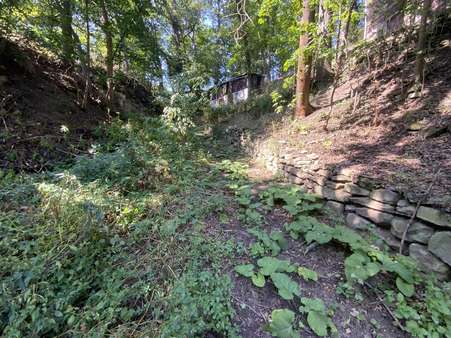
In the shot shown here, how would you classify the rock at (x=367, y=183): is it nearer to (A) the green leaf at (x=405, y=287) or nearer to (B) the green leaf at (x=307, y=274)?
(A) the green leaf at (x=405, y=287)

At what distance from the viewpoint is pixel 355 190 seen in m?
2.53

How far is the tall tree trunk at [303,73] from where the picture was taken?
470 centimetres

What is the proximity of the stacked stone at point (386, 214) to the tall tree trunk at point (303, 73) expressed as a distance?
259 cm

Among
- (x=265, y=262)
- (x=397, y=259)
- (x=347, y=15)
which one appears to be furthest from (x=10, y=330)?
(x=347, y=15)

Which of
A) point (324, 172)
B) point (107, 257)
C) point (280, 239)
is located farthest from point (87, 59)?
point (280, 239)

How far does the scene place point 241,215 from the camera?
278 cm

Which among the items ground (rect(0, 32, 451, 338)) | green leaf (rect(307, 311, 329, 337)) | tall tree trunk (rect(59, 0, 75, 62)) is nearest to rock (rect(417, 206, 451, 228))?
ground (rect(0, 32, 451, 338))

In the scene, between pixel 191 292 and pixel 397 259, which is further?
pixel 397 259

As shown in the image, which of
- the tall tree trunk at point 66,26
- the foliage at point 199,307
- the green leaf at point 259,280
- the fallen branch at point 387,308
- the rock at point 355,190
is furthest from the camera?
the tall tree trunk at point 66,26

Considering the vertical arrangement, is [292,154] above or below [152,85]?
below

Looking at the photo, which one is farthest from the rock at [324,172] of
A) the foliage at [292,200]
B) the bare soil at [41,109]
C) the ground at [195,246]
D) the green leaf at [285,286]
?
the bare soil at [41,109]

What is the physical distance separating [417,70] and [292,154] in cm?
246

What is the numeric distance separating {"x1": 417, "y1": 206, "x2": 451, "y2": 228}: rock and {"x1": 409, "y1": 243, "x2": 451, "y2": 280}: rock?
252 millimetres

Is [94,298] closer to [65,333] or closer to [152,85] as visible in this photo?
[65,333]
